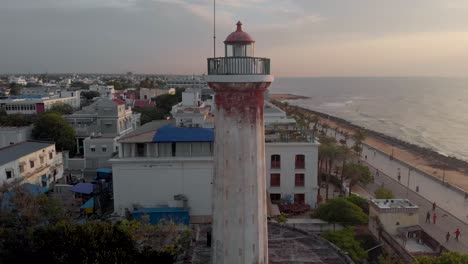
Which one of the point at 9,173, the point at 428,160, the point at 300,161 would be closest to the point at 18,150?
the point at 9,173

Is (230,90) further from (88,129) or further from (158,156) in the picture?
(88,129)

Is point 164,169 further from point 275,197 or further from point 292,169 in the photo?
point 292,169

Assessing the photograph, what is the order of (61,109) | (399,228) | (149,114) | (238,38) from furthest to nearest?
(61,109) → (149,114) → (399,228) → (238,38)

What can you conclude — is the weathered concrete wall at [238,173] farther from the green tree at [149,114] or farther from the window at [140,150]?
the green tree at [149,114]

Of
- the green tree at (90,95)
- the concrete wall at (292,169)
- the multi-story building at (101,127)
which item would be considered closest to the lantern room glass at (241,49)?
the concrete wall at (292,169)

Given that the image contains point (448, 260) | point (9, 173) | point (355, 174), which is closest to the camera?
point (448, 260)

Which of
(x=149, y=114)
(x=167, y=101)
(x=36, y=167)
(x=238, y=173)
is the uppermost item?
(x=238, y=173)

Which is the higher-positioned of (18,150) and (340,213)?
(18,150)
